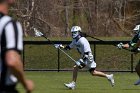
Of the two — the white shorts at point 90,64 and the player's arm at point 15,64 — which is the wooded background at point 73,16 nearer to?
the white shorts at point 90,64

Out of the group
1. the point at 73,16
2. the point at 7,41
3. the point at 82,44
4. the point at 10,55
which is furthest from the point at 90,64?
the point at 73,16

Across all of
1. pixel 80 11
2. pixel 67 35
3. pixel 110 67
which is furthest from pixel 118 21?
pixel 110 67

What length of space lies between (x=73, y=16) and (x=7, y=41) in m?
39.1

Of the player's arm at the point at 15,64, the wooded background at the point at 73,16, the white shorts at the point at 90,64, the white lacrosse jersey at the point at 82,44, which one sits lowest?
the wooded background at the point at 73,16

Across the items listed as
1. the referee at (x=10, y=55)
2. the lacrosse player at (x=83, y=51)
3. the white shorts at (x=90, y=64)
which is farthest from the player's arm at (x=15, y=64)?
the white shorts at (x=90, y=64)

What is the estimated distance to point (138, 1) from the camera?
162 ft

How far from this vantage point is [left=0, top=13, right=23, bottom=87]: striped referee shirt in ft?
19.9

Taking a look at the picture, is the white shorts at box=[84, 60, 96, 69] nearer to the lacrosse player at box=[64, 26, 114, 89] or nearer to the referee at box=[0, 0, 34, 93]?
the lacrosse player at box=[64, 26, 114, 89]

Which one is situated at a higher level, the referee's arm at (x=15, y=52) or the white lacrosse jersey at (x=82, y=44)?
the referee's arm at (x=15, y=52)

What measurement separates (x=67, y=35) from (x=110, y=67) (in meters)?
11.8

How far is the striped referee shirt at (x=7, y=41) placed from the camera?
6.07m

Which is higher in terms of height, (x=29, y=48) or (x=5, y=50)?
(x=5, y=50)

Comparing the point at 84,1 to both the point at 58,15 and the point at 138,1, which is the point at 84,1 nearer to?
the point at 58,15

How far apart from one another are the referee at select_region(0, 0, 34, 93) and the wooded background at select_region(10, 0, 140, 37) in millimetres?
34276
